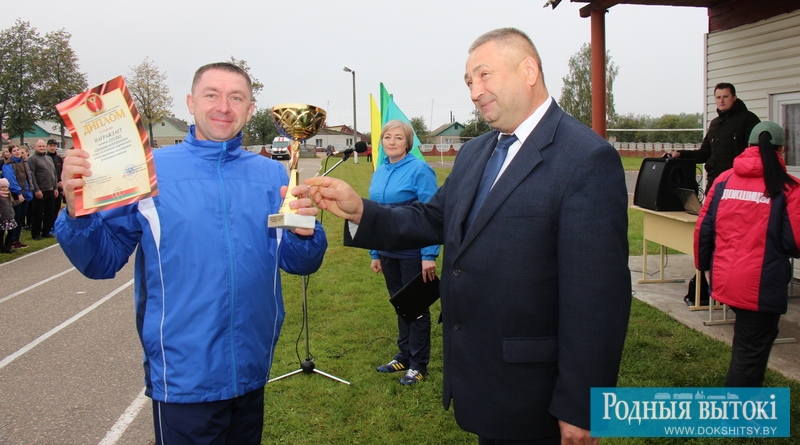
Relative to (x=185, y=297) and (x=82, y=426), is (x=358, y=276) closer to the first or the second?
(x=82, y=426)

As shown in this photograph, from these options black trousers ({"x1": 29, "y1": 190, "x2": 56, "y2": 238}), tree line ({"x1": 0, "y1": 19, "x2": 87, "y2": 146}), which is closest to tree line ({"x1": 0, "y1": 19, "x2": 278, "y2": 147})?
tree line ({"x1": 0, "y1": 19, "x2": 87, "y2": 146})

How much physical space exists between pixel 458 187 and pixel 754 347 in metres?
2.74

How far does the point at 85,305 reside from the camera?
7.68 m

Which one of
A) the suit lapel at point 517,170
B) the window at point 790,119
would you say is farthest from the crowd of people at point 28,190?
the window at point 790,119

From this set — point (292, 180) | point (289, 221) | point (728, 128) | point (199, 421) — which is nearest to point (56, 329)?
point (199, 421)

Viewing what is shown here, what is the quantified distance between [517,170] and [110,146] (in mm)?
1443

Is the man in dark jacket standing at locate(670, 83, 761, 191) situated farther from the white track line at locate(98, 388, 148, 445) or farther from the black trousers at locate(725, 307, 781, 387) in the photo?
the white track line at locate(98, 388, 148, 445)

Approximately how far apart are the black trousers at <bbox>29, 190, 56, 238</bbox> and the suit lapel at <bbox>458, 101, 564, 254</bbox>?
13945 millimetres

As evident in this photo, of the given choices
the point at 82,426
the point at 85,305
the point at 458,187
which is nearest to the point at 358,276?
the point at 85,305

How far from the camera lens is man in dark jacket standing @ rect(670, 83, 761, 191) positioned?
6668mm

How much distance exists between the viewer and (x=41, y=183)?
13453 mm

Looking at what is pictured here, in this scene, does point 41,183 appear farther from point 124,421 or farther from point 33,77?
point 33,77

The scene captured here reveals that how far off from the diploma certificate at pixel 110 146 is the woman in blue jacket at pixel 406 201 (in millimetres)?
2682

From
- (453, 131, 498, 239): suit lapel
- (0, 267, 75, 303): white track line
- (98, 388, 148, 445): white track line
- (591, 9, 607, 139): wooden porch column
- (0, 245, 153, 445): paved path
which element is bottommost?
(98, 388, 148, 445): white track line
